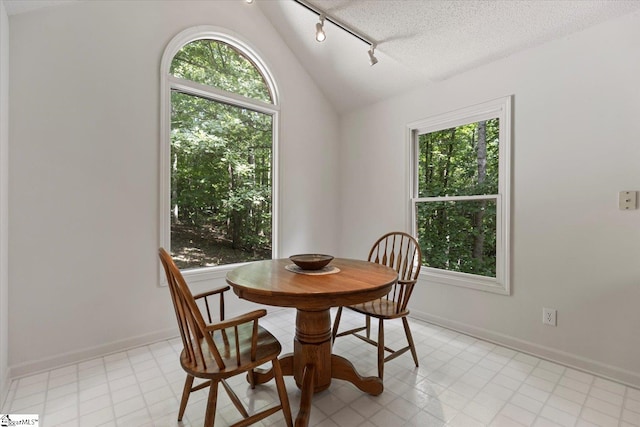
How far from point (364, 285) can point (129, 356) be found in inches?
77.0

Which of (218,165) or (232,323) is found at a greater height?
(218,165)

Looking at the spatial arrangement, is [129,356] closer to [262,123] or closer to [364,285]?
[364,285]

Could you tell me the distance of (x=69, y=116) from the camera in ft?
7.00

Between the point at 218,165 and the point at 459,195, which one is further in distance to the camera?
the point at 218,165

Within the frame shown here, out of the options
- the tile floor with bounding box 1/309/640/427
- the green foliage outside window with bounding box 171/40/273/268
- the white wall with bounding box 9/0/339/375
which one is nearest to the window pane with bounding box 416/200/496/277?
the tile floor with bounding box 1/309/640/427

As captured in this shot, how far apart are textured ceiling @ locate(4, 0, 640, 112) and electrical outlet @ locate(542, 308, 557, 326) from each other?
2.01 meters

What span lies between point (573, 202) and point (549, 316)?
86cm

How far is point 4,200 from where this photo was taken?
1858 millimetres

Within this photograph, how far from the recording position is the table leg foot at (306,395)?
142cm

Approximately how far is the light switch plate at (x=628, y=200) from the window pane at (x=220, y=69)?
10.1 ft

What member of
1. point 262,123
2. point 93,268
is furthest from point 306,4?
point 93,268

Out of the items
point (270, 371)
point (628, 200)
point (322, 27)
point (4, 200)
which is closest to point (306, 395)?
point (270, 371)

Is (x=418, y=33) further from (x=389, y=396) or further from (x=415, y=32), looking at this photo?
(x=389, y=396)

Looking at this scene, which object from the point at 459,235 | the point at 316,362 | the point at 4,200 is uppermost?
the point at 4,200
